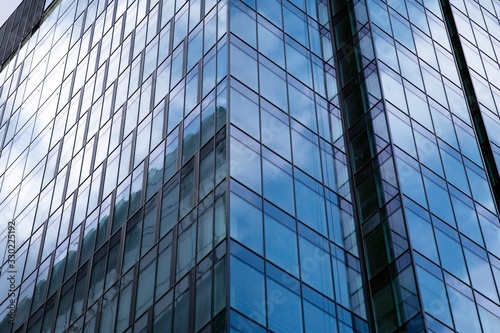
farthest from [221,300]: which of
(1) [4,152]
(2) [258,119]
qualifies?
(1) [4,152]

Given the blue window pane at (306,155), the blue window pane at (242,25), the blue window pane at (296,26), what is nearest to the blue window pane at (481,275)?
the blue window pane at (306,155)

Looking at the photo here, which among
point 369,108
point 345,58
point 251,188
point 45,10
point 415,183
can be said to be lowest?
point 251,188

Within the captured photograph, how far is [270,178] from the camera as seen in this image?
31953 millimetres

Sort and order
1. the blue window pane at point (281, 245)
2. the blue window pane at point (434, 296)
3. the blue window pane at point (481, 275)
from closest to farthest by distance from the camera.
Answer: the blue window pane at point (281, 245), the blue window pane at point (434, 296), the blue window pane at point (481, 275)

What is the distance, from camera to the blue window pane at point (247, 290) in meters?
27.6

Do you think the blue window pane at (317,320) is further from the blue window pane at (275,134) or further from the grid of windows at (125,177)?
the blue window pane at (275,134)

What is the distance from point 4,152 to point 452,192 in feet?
95.5

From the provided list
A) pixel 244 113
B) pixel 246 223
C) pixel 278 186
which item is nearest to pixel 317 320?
pixel 246 223

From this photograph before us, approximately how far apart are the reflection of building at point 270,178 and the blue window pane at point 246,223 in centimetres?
8

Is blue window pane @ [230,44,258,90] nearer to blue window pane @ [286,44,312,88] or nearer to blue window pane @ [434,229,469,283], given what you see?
blue window pane @ [286,44,312,88]

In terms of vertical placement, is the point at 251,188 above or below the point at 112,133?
below

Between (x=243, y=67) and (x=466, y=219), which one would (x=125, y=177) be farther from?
(x=466, y=219)

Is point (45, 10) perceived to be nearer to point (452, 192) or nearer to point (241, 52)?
point (241, 52)

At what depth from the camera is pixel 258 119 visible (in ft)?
109
